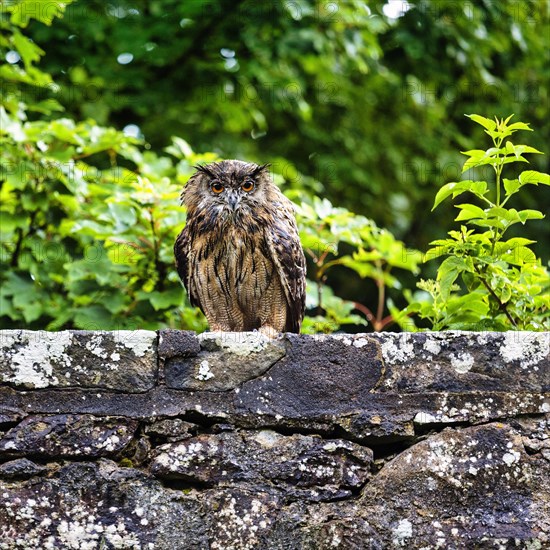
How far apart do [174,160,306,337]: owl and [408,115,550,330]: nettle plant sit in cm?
85

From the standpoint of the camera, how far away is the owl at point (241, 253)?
4.35 m

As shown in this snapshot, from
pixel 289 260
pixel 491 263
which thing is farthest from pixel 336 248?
pixel 491 263

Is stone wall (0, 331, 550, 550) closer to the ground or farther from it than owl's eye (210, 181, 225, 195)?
closer to the ground

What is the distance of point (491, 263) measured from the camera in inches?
132

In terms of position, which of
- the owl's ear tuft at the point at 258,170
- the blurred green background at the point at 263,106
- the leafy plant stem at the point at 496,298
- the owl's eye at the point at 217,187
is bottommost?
the leafy plant stem at the point at 496,298

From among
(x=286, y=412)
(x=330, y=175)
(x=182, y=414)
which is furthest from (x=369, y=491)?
(x=330, y=175)

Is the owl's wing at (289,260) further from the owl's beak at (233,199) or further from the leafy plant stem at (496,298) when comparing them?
the leafy plant stem at (496,298)

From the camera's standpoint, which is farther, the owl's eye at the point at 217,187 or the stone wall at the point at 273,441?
the owl's eye at the point at 217,187

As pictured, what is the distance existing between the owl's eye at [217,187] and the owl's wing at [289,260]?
1.07 feet

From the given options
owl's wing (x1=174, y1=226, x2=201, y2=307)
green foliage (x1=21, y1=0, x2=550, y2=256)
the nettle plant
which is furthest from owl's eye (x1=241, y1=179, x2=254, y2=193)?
green foliage (x1=21, y1=0, x2=550, y2=256)

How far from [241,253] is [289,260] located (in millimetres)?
247

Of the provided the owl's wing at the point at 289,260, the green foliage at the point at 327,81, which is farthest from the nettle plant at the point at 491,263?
the green foliage at the point at 327,81

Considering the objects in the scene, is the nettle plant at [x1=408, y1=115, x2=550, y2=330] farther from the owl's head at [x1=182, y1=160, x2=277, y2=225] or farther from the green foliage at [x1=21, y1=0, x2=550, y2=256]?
the green foliage at [x1=21, y1=0, x2=550, y2=256]

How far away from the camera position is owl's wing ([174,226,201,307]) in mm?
4477
